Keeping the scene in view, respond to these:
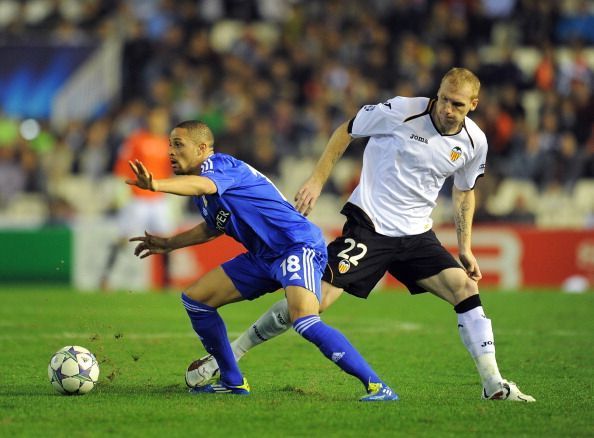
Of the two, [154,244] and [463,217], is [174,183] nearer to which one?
[154,244]

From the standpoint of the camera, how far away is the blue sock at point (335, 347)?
7184 mm

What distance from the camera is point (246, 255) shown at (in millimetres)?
7922

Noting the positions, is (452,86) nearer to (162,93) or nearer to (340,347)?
(340,347)

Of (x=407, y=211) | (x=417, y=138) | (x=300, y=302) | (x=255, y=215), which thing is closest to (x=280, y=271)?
(x=300, y=302)

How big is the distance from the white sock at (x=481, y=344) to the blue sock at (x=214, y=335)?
1520 mm

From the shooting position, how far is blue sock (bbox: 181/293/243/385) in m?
7.82

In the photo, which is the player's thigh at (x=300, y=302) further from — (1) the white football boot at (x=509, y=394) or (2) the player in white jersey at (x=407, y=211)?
(1) the white football boot at (x=509, y=394)

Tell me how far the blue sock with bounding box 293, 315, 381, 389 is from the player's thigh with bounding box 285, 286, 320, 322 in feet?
0.17

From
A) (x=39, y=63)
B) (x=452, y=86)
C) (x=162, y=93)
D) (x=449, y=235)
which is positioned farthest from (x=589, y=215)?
(x=452, y=86)

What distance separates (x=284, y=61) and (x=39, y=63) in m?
4.56

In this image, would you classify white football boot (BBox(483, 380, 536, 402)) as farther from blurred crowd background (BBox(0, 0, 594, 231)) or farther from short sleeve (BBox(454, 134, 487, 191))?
blurred crowd background (BBox(0, 0, 594, 231))

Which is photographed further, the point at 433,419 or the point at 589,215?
the point at 589,215

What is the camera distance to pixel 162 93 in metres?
21.7

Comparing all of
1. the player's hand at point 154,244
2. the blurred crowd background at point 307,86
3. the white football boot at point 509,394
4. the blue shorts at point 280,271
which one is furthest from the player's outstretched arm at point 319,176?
the blurred crowd background at point 307,86
